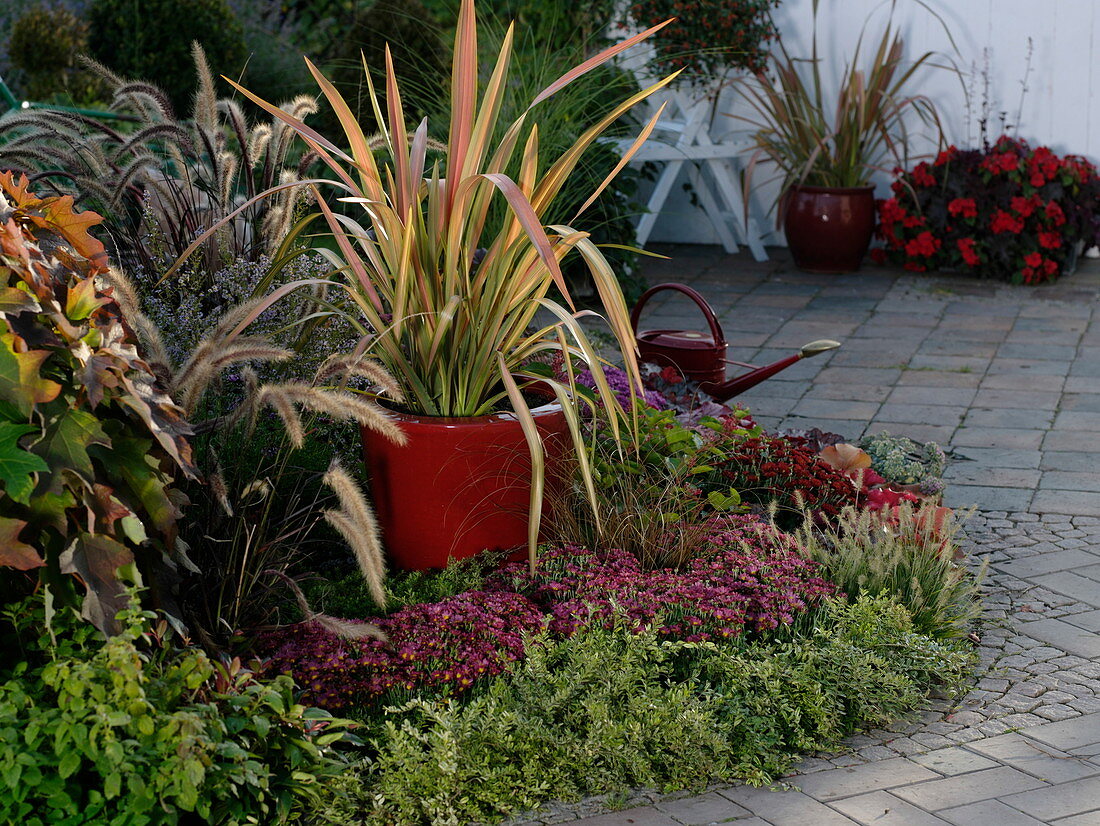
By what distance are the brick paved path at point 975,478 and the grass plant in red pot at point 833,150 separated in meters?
0.22

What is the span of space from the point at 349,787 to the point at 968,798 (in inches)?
46.1

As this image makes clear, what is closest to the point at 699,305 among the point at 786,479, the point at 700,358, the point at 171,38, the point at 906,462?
the point at 700,358

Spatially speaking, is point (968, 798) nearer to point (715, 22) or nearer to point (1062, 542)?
point (1062, 542)

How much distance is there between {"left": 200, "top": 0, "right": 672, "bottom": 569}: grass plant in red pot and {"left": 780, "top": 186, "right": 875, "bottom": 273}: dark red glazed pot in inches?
172

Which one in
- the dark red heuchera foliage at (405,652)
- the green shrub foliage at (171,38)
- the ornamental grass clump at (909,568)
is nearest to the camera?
the dark red heuchera foliage at (405,652)

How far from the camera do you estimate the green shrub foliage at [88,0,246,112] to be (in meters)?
7.79

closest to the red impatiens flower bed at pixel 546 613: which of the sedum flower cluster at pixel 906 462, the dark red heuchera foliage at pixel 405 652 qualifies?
the dark red heuchera foliage at pixel 405 652

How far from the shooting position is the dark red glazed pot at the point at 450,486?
2926 millimetres

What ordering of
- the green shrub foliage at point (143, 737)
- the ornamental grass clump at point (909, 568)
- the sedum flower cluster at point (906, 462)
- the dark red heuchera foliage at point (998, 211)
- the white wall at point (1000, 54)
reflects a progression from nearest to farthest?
the green shrub foliage at point (143, 737) < the ornamental grass clump at point (909, 568) < the sedum flower cluster at point (906, 462) < the dark red heuchera foliage at point (998, 211) < the white wall at point (1000, 54)

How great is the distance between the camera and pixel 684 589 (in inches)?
111

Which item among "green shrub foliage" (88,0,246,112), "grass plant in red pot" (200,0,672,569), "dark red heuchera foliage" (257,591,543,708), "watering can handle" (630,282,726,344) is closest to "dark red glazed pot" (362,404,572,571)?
"grass plant in red pot" (200,0,672,569)

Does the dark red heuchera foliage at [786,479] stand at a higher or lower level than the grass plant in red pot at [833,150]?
lower

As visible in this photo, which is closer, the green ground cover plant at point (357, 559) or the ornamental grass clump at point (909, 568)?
the green ground cover plant at point (357, 559)

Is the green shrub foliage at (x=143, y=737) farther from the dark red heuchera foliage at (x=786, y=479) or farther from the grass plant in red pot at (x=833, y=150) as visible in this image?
the grass plant in red pot at (x=833, y=150)
